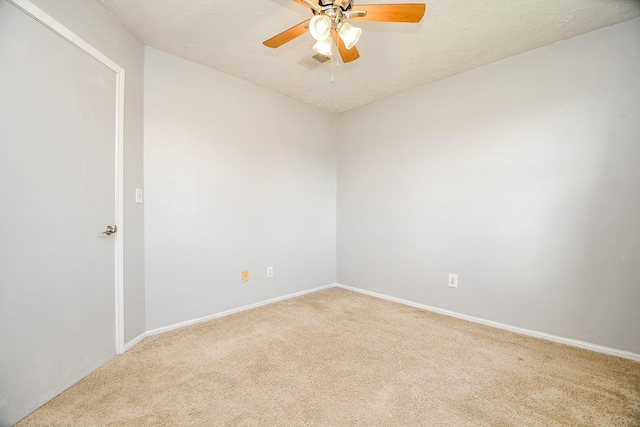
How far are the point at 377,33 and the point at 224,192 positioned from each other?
1.94m

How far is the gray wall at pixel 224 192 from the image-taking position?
232 centimetres

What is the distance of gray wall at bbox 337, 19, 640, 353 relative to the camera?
6.44 feet

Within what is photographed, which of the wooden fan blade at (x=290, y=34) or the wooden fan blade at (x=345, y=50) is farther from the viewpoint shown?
the wooden fan blade at (x=345, y=50)

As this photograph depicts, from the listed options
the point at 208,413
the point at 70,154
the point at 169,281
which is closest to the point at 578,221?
the point at 208,413

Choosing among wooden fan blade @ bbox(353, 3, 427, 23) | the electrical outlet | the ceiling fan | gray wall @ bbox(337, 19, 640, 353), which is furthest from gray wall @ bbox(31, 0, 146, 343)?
the electrical outlet

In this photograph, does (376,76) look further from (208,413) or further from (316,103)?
A: (208,413)

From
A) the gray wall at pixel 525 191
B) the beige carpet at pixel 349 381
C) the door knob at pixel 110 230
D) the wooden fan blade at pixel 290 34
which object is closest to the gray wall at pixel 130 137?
the door knob at pixel 110 230

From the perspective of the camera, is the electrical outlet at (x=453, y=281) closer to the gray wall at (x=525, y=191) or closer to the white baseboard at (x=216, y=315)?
the gray wall at (x=525, y=191)

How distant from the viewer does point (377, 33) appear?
2059mm

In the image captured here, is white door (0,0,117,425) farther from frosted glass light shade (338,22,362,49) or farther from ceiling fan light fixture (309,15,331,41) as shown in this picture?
frosted glass light shade (338,22,362,49)

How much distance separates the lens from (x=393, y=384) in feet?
5.40

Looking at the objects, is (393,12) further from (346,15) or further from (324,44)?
(324,44)

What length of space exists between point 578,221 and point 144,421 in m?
3.13

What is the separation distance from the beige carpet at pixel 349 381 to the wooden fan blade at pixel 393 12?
2011 millimetres
